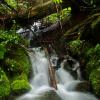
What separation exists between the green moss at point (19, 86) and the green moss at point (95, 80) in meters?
1.77

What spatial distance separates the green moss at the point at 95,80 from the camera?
7.36 m

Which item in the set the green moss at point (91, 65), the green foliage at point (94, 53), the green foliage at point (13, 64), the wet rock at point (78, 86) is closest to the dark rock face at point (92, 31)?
the green foliage at point (94, 53)

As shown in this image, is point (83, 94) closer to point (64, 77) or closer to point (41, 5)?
point (64, 77)

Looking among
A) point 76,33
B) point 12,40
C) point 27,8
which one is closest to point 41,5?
point 27,8

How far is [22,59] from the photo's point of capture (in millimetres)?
8359

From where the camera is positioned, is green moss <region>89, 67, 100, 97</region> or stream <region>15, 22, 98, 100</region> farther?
green moss <region>89, 67, 100, 97</region>

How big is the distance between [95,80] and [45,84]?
60.4 inches

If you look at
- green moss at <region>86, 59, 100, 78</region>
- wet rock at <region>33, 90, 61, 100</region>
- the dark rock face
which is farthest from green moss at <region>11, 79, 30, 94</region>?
the dark rock face

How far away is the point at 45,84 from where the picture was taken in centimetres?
818

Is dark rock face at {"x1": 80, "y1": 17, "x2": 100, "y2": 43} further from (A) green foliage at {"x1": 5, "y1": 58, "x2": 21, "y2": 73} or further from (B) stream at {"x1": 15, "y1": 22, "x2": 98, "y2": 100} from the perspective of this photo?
(A) green foliage at {"x1": 5, "y1": 58, "x2": 21, "y2": 73}

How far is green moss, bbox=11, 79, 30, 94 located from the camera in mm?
7107

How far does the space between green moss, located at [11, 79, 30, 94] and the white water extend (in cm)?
15

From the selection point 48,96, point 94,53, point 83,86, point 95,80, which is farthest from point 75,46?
point 48,96

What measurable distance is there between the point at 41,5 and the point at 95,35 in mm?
2792
